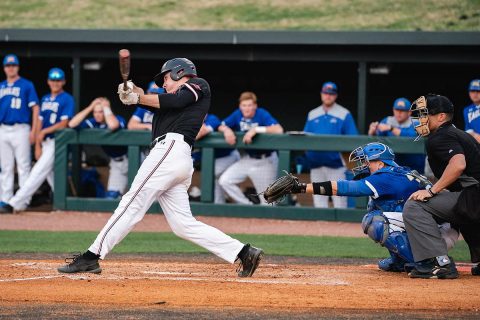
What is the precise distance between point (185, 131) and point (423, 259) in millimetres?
2004

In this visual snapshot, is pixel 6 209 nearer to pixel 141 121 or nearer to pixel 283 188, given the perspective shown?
pixel 141 121

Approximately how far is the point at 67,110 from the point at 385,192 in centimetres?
642

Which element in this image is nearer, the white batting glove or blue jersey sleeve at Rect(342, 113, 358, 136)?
the white batting glove

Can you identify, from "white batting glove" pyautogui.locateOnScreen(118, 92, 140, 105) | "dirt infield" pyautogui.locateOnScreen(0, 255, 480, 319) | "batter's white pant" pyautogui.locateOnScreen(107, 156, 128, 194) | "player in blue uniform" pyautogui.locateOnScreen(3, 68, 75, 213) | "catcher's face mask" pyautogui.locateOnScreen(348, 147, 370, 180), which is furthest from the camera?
"batter's white pant" pyautogui.locateOnScreen(107, 156, 128, 194)

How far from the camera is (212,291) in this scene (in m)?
6.29

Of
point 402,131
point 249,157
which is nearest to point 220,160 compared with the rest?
point 249,157

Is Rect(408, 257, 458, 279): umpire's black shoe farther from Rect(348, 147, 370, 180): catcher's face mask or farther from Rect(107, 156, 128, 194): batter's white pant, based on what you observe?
Rect(107, 156, 128, 194): batter's white pant

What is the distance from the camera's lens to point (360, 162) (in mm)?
Result: 7551

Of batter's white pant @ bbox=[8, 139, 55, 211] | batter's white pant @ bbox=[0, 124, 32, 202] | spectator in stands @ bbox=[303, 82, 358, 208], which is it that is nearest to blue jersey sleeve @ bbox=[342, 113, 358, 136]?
spectator in stands @ bbox=[303, 82, 358, 208]

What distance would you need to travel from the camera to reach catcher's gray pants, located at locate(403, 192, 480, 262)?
7.05 m

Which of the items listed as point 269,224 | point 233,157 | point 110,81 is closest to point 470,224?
point 269,224

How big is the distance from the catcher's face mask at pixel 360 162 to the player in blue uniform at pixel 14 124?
19.9 ft

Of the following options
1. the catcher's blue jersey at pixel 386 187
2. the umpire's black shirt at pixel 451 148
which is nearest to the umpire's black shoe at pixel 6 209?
the catcher's blue jersey at pixel 386 187

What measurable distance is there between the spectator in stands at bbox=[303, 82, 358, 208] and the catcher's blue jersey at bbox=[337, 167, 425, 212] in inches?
178
